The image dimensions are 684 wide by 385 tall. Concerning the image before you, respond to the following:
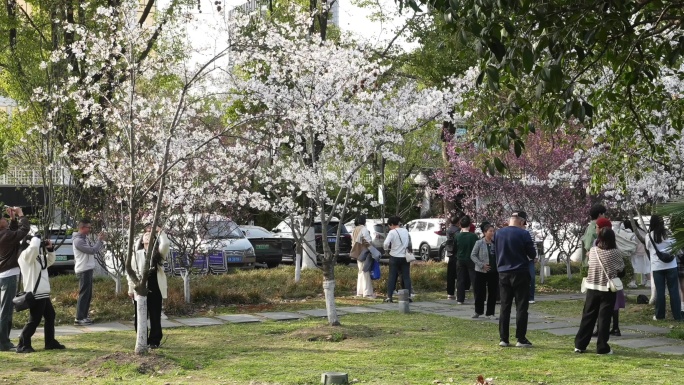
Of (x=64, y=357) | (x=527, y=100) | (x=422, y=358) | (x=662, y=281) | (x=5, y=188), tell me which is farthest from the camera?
(x=5, y=188)

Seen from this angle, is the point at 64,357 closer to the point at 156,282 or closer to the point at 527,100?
the point at 156,282

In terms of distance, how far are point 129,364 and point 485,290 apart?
6927 mm

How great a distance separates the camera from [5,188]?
36.1m

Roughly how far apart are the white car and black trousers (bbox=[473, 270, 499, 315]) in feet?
53.2

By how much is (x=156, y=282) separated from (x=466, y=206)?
13199mm

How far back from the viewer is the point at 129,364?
9742 millimetres

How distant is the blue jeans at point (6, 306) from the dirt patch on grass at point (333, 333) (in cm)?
372

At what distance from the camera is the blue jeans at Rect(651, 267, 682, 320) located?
1355 centimetres

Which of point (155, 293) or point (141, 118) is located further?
point (141, 118)

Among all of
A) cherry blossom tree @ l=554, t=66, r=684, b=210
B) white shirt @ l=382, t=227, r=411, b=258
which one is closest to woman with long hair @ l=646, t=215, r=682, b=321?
cherry blossom tree @ l=554, t=66, r=684, b=210

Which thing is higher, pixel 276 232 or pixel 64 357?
pixel 276 232

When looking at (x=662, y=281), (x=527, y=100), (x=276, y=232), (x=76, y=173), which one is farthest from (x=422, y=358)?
(x=276, y=232)

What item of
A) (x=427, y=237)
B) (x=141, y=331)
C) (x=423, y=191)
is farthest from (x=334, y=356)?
(x=423, y=191)

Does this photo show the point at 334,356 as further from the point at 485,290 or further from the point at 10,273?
the point at 485,290
